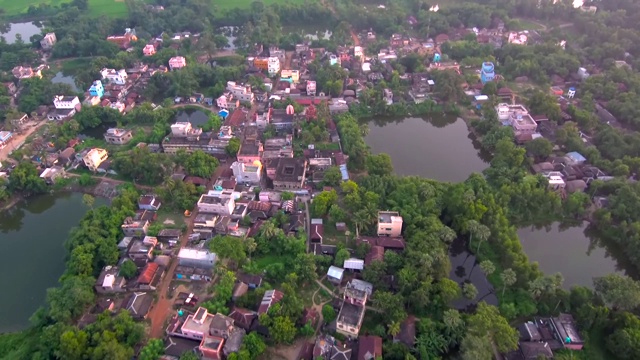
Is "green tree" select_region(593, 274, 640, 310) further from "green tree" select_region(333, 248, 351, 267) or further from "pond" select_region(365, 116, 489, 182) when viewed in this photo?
"green tree" select_region(333, 248, 351, 267)

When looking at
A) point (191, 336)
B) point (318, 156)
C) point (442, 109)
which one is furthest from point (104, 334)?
point (442, 109)

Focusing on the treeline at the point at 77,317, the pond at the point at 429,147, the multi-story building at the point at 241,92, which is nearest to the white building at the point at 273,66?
the multi-story building at the point at 241,92

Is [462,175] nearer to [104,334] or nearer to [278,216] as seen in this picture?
[278,216]

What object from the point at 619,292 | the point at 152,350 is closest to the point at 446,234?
the point at 619,292

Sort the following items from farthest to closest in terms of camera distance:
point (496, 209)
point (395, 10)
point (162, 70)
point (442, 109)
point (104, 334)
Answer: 1. point (395, 10)
2. point (162, 70)
3. point (442, 109)
4. point (496, 209)
5. point (104, 334)

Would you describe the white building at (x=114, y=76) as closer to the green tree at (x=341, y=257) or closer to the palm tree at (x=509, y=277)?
the green tree at (x=341, y=257)

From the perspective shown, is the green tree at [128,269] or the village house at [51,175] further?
the village house at [51,175]
